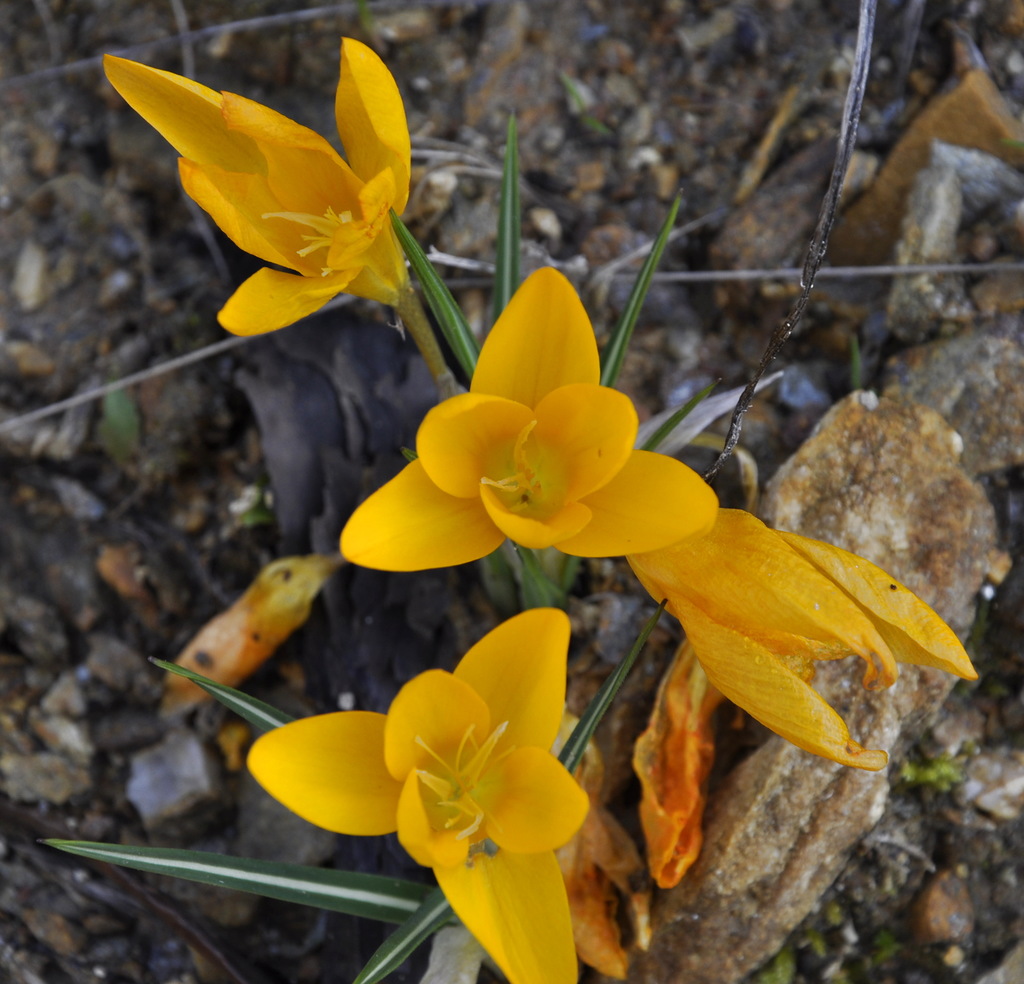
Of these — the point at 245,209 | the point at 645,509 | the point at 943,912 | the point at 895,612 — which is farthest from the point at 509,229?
the point at 943,912

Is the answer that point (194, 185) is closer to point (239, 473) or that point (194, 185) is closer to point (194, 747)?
point (239, 473)

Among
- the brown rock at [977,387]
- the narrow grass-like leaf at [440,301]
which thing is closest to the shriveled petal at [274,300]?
the narrow grass-like leaf at [440,301]

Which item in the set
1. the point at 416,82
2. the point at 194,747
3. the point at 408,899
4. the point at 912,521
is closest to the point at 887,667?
the point at 912,521

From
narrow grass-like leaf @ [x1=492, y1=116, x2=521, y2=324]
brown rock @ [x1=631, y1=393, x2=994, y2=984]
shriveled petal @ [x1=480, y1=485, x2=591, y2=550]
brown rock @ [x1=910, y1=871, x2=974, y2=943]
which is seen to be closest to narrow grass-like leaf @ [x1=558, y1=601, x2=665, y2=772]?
shriveled petal @ [x1=480, y1=485, x2=591, y2=550]

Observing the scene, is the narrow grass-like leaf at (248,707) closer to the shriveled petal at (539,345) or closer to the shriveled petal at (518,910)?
the shriveled petal at (518,910)

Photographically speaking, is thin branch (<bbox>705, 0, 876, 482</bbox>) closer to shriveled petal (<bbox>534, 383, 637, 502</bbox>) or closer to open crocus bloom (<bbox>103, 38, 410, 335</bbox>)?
shriveled petal (<bbox>534, 383, 637, 502</bbox>)
